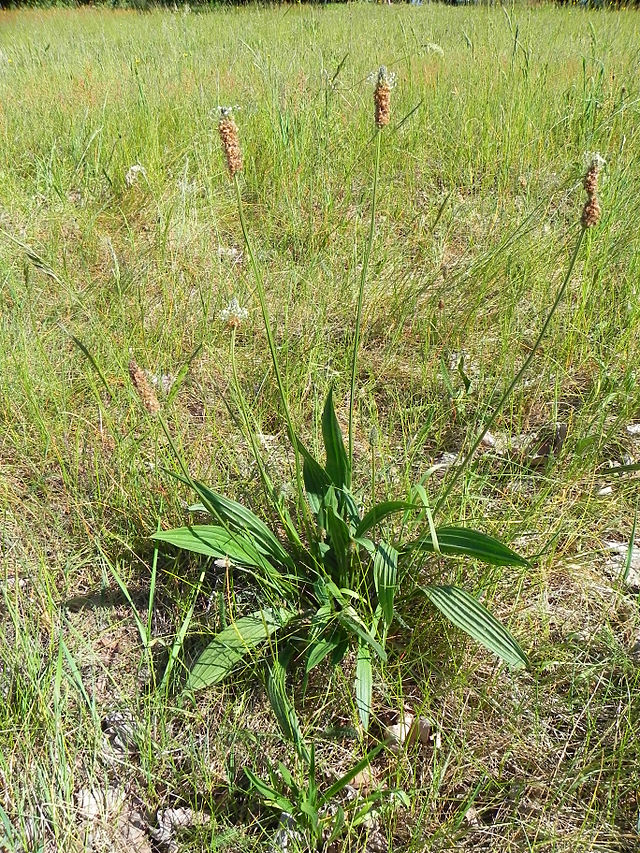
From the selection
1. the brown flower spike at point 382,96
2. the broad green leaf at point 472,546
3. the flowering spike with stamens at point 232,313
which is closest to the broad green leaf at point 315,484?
the broad green leaf at point 472,546

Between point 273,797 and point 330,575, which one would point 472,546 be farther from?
point 273,797

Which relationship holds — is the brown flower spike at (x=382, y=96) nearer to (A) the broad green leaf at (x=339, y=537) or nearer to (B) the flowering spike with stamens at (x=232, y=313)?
(A) the broad green leaf at (x=339, y=537)

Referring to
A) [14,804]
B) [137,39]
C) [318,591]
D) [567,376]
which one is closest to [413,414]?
[567,376]

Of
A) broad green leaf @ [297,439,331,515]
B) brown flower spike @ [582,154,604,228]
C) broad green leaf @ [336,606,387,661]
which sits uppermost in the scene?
brown flower spike @ [582,154,604,228]

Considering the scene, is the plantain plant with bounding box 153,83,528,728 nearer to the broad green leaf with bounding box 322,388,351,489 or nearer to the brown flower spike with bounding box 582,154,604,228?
the broad green leaf with bounding box 322,388,351,489

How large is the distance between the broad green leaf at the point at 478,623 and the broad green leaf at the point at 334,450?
321mm

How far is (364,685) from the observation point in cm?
118

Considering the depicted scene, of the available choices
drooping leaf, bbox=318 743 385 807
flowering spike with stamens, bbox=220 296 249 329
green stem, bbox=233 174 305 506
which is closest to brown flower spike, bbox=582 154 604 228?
green stem, bbox=233 174 305 506

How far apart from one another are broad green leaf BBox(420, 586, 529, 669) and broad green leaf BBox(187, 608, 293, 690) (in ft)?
1.09

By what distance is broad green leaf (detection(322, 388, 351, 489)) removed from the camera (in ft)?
4.48

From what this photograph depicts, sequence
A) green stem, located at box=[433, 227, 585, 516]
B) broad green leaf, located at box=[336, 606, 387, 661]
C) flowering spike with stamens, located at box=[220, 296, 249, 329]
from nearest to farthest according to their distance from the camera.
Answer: green stem, located at box=[433, 227, 585, 516] < broad green leaf, located at box=[336, 606, 387, 661] < flowering spike with stamens, located at box=[220, 296, 249, 329]

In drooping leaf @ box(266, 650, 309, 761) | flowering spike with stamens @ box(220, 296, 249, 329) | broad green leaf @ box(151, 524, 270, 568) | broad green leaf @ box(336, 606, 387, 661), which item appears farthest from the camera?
flowering spike with stamens @ box(220, 296, 249, 329)

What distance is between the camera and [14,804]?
108 cm

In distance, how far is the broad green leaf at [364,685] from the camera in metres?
1.15
